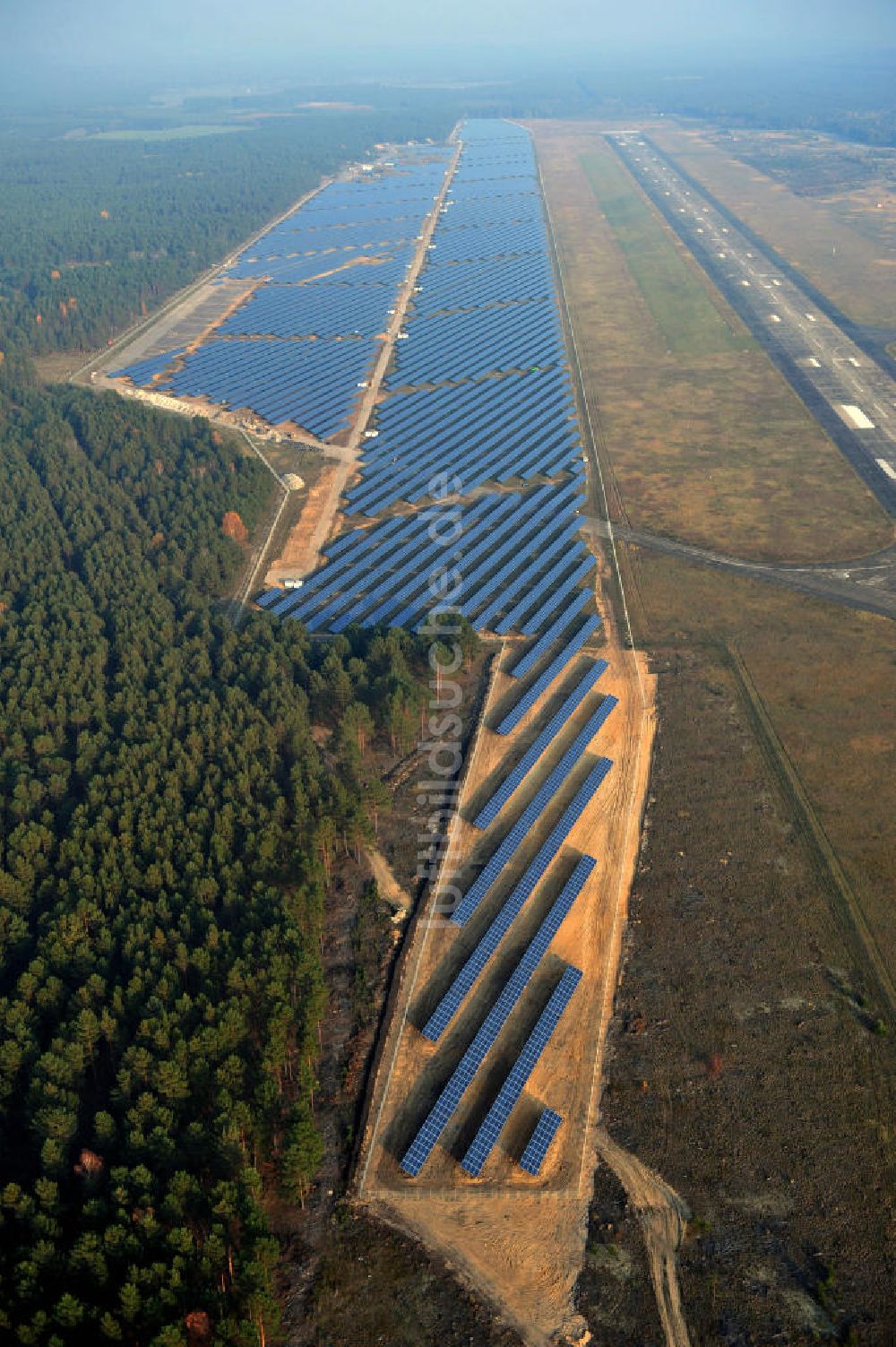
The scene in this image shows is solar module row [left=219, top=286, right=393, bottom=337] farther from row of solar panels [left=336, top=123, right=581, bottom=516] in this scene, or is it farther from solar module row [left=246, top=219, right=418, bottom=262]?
solar module row [left=246, top=219, right=418, bottom=262]

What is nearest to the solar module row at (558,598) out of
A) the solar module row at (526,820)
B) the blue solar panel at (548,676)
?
the blue solar panel at (548,676)

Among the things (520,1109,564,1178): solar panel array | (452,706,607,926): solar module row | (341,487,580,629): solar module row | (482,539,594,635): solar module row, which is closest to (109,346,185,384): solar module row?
(341,487,580,629): solar module row

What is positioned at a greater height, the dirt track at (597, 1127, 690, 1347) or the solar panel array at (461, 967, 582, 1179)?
the solar panel array at (461, 967, 582, 1179)

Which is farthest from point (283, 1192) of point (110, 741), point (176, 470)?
point (176, 470)

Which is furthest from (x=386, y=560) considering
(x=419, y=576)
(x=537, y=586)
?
(x=537, y=586)

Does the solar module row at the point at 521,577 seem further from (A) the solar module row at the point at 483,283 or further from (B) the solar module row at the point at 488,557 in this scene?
(A) the solar module row at the point at 483,283

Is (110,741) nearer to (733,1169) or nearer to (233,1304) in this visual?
(233,1304)
